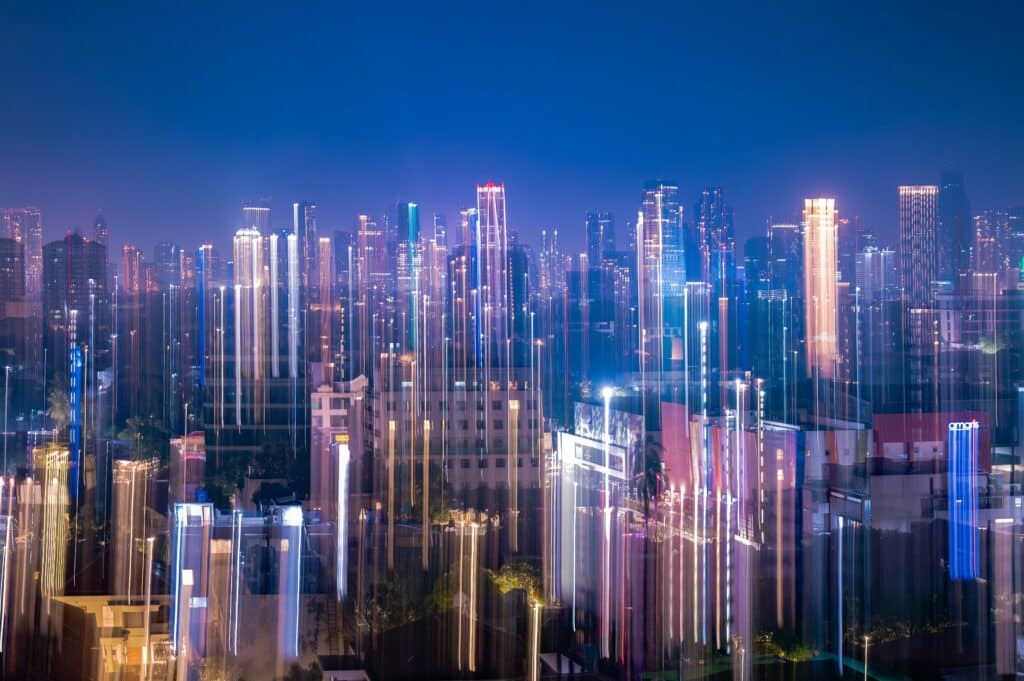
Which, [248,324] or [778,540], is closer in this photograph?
[778,540]

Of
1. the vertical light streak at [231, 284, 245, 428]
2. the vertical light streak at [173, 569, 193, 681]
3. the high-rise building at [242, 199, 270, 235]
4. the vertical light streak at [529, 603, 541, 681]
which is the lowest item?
the vertical light streak at [529, 603, 541, 681]

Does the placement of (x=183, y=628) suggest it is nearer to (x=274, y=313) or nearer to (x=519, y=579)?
(x=519, y=579)

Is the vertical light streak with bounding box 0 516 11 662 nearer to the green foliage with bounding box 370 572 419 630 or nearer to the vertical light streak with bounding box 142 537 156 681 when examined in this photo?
the vertical light streak with bounding box 142 537 156 681

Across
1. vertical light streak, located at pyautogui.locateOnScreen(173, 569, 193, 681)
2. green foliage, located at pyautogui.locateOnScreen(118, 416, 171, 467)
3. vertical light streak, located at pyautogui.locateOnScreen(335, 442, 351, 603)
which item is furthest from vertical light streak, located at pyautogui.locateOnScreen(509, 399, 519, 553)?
vertical light streak, located at pyautogui.locateOnScreen(173, 569, 193, 681)

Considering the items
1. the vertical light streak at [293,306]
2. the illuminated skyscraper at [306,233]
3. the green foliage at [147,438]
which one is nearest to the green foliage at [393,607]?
the green foliage at [147,438]

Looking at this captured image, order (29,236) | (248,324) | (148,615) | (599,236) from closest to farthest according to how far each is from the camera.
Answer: (148,615), (29,236), (599,236), (248,324)

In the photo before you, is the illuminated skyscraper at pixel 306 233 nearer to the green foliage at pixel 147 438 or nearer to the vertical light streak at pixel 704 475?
the green foliage at pixel 147 438

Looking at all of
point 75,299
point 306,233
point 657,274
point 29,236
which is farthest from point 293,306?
point 657,274
